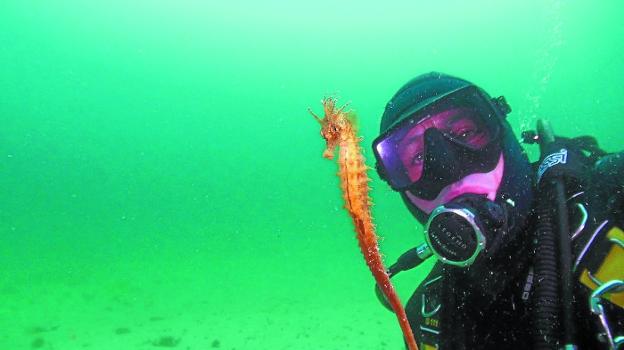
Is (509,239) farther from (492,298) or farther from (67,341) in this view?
(67,341)

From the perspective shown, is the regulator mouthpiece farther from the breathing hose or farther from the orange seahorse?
the orange seahorse

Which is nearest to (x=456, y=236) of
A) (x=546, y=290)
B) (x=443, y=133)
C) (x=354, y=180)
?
(x=546, y=290)

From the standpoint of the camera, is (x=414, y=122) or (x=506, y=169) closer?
(x=506, y=169)

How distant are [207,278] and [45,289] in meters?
9.24

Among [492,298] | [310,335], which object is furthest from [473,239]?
[310,335]

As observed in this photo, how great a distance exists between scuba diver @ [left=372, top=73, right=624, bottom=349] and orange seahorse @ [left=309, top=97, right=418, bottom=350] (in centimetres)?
81

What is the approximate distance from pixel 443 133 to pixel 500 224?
88cm

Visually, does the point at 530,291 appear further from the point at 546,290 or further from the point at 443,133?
the point at 443,133

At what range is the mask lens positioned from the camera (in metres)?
2.68

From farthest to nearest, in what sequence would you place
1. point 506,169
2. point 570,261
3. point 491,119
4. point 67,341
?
point 67,341, point 491,119, point 506,169, point 570,261

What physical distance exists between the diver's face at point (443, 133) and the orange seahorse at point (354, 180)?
1531 millimetres

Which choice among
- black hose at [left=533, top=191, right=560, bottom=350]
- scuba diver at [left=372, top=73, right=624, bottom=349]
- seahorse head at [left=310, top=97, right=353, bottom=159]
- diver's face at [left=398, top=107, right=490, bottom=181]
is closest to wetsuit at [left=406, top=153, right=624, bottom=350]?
scuba diver at [left=372, top=73, right=624, bottom=349]

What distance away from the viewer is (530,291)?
2152mm

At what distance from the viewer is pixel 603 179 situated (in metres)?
2.07
